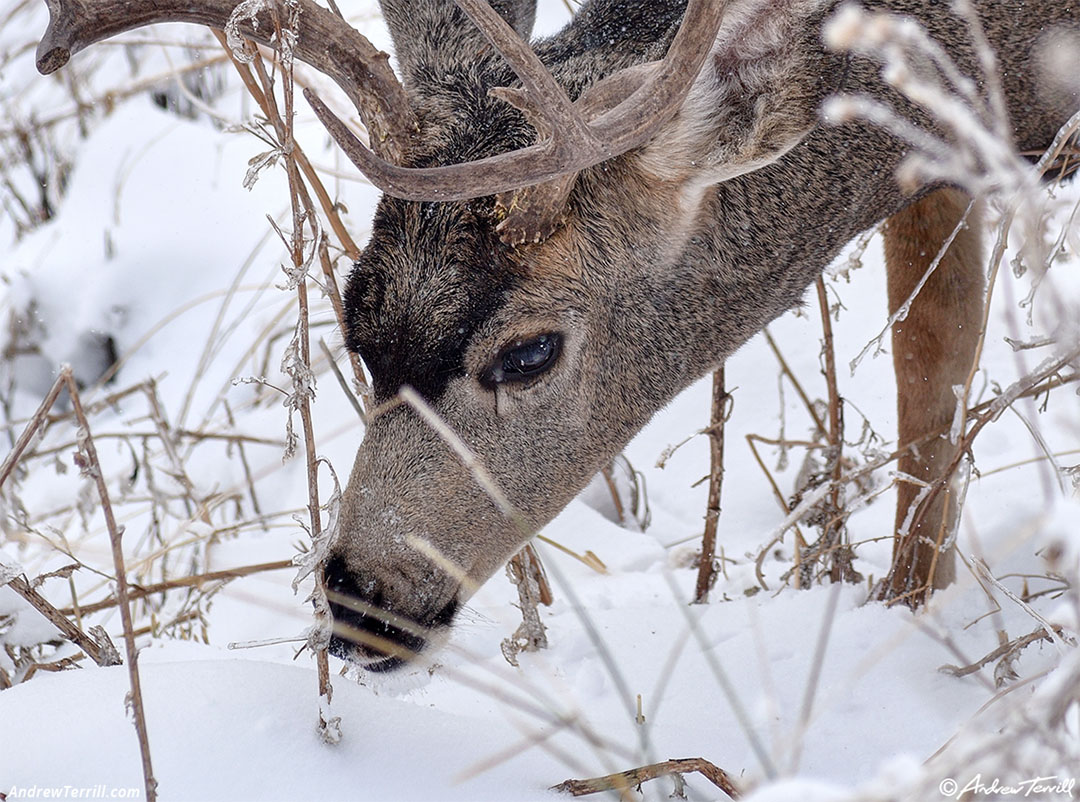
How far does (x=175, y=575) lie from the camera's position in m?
4.80

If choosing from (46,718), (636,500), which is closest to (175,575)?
(636,500)

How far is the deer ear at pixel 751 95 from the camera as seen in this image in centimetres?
255

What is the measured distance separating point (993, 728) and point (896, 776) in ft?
4.56

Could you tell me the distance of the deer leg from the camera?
3.87 meters

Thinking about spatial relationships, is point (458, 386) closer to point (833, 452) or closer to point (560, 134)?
point (560, 134)

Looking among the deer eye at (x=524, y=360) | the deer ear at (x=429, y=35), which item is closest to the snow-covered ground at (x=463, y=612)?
the deer eye at (x=524, y=360)

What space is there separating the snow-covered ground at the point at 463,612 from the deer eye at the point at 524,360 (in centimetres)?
44

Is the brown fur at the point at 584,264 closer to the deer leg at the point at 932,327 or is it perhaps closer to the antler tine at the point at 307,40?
the antler tine at the point at 307,40

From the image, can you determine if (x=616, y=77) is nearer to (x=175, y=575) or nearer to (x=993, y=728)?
(x=993, y=728)

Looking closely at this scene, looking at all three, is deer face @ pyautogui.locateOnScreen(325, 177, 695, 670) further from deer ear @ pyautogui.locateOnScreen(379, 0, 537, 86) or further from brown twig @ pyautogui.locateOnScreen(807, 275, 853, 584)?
brown twig @ pyautogui.locateOnScreen(807, 275, 853, 584)

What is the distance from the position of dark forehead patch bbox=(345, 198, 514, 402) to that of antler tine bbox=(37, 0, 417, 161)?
21cm

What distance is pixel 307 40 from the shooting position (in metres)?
2.62

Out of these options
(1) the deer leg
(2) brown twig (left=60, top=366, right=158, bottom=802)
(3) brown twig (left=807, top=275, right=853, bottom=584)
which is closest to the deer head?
(2) brown twig (left=60, top=366, right=158, bottom=802)

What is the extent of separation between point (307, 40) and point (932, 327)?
2.22 metres
